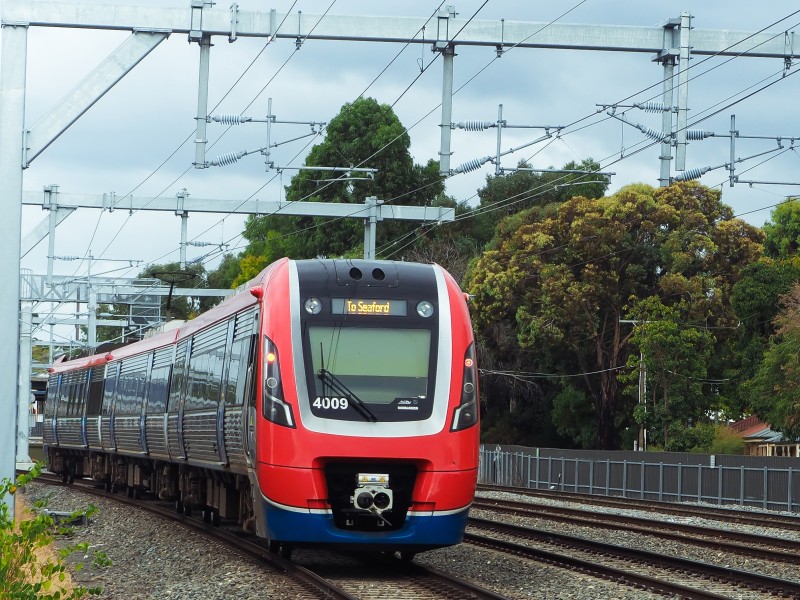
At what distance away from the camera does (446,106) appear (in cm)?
1820

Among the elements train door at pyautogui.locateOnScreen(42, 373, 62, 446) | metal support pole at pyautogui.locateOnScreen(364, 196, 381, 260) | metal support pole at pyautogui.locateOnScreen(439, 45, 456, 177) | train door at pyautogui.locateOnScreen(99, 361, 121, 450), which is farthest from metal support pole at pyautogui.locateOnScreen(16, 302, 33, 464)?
metal support pole at pyautogui.locateOnScreen(439, 45, 456, 177)

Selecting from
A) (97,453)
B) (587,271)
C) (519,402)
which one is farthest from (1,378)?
(519,402)

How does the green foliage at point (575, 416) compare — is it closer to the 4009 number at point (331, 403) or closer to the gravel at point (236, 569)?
the gravel at point (236, 569)

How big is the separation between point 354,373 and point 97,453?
2152cm

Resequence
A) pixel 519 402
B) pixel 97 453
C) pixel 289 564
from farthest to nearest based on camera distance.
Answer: pixel 519 402
pixel 97 453
pixel 289 564

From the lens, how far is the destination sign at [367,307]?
14305mm

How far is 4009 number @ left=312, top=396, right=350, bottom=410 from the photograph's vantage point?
13734mm

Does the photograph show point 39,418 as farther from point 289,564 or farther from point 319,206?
point 289,564

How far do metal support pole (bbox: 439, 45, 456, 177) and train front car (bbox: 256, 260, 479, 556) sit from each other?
14.2ft

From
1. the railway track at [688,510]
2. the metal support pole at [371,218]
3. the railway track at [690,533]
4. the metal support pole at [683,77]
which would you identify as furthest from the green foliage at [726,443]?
the metal support pole at [683,77]

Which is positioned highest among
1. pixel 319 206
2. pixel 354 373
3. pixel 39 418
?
pixel 319 206

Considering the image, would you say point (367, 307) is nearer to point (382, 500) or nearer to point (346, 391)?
point (346, 391)

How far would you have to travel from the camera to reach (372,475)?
13.6m

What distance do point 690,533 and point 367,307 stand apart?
9.58 meters
